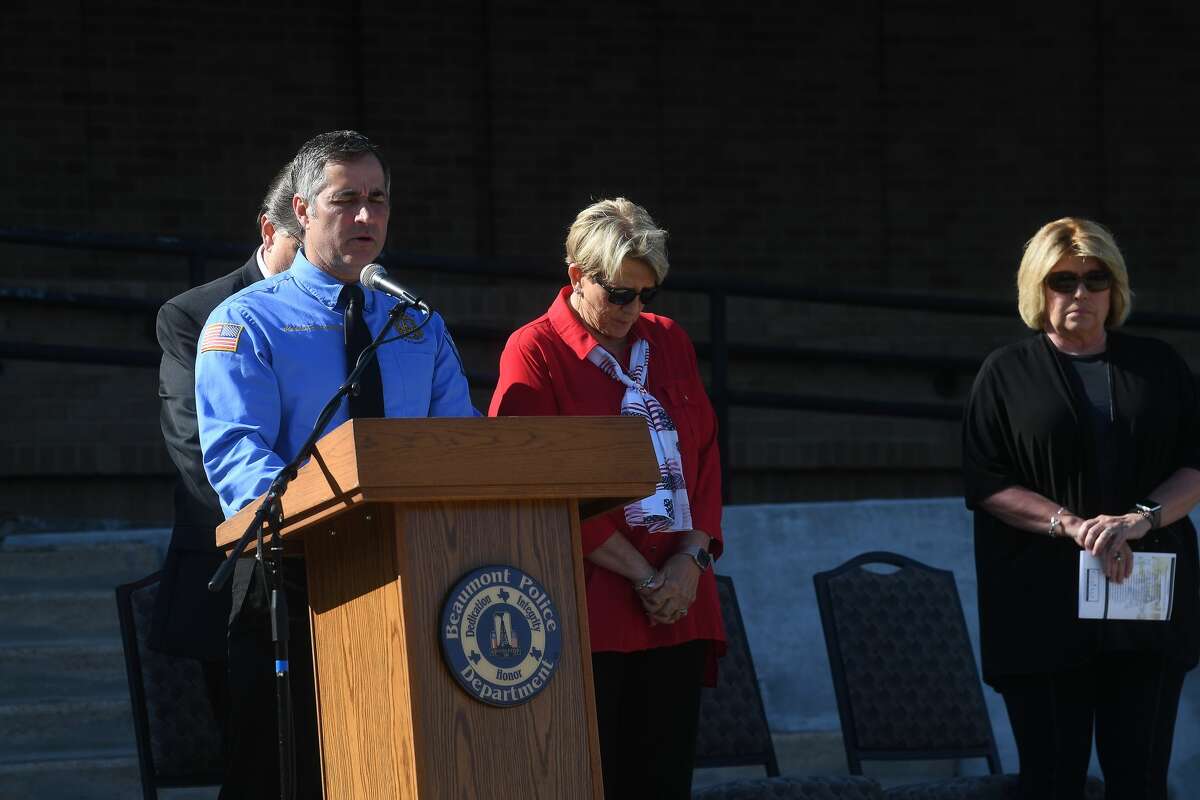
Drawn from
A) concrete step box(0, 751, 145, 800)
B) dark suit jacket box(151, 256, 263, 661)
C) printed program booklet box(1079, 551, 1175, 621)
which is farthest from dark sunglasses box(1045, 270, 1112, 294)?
concrete step box(0, 751, 145, 800)

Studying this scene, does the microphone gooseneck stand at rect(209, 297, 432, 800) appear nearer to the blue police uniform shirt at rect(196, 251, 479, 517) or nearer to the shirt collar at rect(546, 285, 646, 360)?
the blue police uniform shirt at rect(196, 251, 479, 517)

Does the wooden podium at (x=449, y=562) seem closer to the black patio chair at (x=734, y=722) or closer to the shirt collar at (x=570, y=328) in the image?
the shirt collar at (x=570, y=328)

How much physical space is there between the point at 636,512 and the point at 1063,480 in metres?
1.24

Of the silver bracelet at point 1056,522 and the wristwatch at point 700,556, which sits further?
the silver bracelet at point 1056,522

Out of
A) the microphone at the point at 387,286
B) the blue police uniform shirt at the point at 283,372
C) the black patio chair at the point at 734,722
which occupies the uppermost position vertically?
the microphone at the point at 387,286

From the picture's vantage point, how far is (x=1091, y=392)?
15.0 ft

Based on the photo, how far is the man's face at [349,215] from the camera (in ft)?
11.0

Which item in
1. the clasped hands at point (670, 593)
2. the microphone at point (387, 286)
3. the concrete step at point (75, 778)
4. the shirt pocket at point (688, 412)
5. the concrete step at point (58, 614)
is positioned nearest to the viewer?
the microphone at point (387, 286)

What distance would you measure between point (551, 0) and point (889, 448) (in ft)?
10.2

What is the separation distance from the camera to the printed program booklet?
4352 millimetres

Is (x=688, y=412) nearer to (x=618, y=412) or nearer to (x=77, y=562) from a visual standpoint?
(x=618, y=412)

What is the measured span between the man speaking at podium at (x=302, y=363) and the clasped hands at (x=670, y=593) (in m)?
0.70

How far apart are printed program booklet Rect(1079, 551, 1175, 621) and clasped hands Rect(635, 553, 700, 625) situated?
1.09m

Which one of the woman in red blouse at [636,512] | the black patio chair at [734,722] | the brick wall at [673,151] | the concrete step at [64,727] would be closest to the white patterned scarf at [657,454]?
the woman in red blouse at [636,512]
